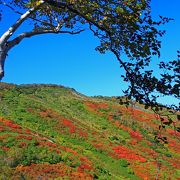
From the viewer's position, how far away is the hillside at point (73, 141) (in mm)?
35469

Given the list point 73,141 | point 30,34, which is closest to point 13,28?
point 30,34

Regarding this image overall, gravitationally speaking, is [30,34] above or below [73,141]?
above

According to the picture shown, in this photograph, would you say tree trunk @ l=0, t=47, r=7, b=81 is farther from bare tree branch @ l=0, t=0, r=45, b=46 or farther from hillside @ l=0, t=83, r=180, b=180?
hillside @ l=0, t=83, r=180, b=180

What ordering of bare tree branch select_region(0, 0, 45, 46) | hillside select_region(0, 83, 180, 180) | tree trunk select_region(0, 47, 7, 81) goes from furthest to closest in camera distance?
hillside select_region(0, 83, 180, 180) → bare tree branch select_region(0, 0, 45, 46) → tree trunk select_region(0, 47, 7, 81)

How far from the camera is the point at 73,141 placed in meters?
52.9

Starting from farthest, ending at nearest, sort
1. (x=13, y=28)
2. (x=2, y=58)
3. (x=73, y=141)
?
(x=73, y=141), (x=13, y=28), (x=2, y=58)

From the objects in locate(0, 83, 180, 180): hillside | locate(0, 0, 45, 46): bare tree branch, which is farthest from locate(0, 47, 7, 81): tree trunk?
locate(0, 83, 180, 180): hillside

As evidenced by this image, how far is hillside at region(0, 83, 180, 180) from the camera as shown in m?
35.5

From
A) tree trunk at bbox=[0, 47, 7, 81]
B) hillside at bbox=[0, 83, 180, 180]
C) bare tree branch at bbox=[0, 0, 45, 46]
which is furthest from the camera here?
hillside at bbox=[0, 83, 180, 180]

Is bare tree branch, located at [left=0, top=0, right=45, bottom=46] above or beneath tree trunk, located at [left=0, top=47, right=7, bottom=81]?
above

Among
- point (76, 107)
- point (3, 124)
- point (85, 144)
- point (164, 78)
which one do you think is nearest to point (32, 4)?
point (164, 78)

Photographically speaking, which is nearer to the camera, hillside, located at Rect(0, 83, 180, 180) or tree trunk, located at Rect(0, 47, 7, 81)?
tree trunk, located at Rect(0, 47, 7, 81)

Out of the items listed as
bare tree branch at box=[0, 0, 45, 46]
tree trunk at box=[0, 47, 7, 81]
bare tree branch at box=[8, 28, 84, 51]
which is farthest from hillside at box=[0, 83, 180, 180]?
tree trunk at box=[0, 47, 7, 81]

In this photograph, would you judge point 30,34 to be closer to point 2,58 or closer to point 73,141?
point 2,58
